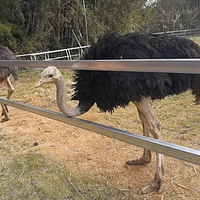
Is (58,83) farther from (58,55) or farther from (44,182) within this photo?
(58,55)

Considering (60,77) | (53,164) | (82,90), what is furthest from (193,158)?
(53,164)

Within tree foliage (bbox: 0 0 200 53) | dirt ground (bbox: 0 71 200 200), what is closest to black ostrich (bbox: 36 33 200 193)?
dirt ground (bbox: 0 71 200 200)

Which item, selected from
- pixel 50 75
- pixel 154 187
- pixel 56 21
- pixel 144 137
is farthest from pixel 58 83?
pixel 56 21

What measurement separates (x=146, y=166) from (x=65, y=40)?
8130 millimetres

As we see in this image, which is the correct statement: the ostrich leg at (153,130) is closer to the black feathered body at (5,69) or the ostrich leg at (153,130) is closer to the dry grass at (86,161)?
the dry grass at (86,161)

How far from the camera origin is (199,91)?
73.7 inches

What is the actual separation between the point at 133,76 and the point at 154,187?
3.38ft

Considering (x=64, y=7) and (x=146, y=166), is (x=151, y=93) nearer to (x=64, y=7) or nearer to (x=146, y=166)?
(x=146, y=166)

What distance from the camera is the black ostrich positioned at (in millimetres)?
1459

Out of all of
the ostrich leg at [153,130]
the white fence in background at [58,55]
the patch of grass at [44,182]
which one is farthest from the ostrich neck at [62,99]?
the white fence in background at [58,55]

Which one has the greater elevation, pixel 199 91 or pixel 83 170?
pixel 199 91

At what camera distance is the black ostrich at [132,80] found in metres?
1.46

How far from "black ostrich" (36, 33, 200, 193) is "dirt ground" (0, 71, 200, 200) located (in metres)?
0.22

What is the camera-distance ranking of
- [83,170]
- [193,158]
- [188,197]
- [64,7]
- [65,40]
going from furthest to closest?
[65,40], [64,7], [83,170], [188,197], [193,158]
